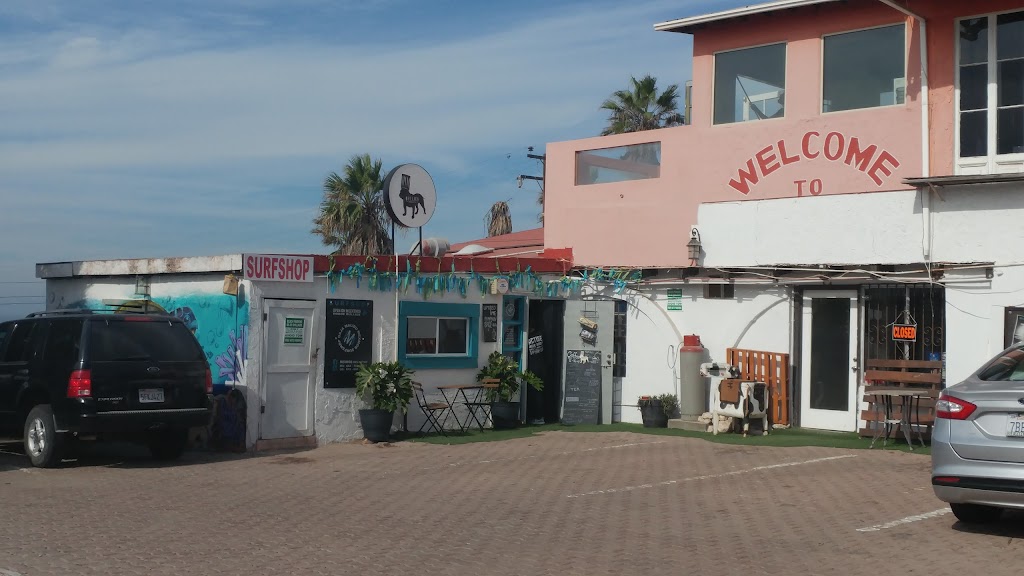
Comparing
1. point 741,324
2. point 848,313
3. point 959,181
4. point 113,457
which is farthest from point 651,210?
point 113,457

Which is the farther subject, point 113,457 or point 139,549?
point 113,457

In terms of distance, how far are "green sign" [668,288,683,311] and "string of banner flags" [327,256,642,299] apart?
2.25 feet

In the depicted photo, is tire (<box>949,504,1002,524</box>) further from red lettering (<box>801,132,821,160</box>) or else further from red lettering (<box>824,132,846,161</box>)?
red lettering (<box>801,132,821,160</box>)

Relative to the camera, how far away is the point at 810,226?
16406 millimetres

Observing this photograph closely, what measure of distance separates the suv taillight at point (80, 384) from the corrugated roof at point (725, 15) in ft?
36.5

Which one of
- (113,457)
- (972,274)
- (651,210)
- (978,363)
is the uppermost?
(651,210)

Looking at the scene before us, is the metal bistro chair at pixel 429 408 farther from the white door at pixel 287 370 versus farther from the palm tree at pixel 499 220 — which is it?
the palm tree at pixel 499 220

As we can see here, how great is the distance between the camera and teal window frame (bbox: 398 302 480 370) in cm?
1620

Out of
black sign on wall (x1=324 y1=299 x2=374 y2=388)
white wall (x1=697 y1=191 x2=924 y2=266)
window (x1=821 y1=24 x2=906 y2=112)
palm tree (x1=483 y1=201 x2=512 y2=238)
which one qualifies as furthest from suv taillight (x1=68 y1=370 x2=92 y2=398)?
palm tree (x1=483 y1=201 x2=512 y2=238)

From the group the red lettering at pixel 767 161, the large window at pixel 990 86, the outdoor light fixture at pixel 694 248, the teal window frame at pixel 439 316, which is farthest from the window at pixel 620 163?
the large window at pixel 990 86

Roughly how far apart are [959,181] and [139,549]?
11.6 metres

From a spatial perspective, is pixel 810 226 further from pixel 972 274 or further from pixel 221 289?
pixel 221 289

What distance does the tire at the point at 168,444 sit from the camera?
44.1 ft

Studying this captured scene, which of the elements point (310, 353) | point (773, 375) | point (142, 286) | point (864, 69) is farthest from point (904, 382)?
point (142, 286)
